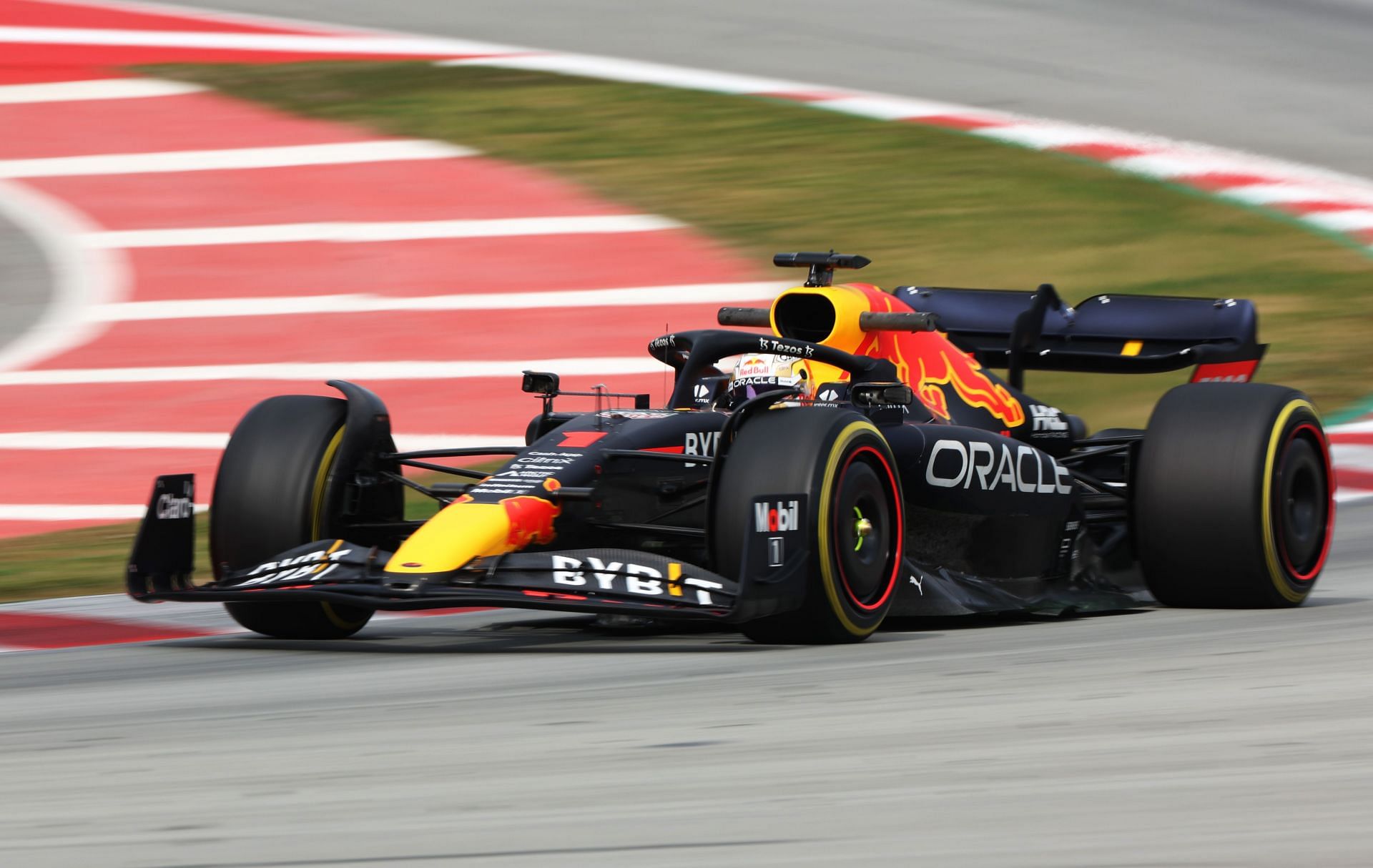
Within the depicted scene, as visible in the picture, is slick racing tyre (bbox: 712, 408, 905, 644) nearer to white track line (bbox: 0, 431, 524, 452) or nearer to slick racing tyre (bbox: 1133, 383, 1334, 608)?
slick racing tyre (bbox: 1133, 383, 1334, 608)

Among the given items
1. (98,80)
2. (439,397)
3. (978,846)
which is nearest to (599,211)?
(439,397)

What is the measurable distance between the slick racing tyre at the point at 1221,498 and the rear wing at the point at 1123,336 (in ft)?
4.46

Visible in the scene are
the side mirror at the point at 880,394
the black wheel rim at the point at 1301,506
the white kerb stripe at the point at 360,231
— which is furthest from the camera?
the white kerb stripe at the point at 360,231

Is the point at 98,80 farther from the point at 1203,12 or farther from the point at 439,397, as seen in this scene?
the point at 1203,12

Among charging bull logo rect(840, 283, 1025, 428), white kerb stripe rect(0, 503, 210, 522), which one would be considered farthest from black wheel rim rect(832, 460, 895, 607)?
white kerb stripe rect(0, 503, 210, 522)

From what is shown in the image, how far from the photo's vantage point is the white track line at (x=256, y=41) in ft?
63.5

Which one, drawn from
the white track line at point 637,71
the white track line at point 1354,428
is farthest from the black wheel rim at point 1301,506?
the white track line at point 637,71

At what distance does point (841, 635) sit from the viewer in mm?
6188

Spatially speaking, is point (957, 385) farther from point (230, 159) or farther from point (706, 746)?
point (230, 159)

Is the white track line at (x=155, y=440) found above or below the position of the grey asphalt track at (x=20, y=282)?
below

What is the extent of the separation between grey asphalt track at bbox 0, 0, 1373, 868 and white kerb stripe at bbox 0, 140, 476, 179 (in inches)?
383

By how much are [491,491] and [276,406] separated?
3.32 ft

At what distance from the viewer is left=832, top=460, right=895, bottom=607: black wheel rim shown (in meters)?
6.12

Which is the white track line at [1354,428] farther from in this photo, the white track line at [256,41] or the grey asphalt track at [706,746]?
the white track line at [256,41]
